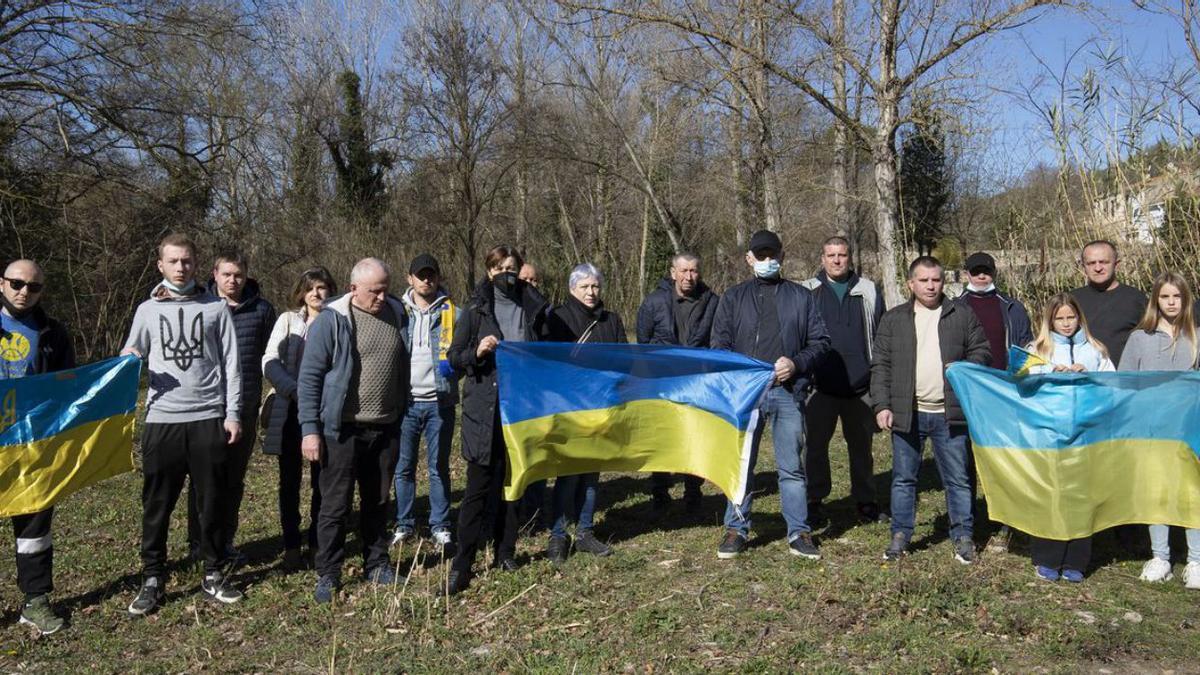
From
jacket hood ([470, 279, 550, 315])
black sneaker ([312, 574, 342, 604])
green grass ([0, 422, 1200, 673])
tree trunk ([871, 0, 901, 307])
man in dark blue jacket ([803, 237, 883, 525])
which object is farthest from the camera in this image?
tree trunk ([871, 0, 901, 307])

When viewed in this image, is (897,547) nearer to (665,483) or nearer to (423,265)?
(665,483)

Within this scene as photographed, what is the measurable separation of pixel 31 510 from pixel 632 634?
11.4 feet

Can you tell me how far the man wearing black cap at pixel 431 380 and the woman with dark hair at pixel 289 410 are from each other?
0.65m

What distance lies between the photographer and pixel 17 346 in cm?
550

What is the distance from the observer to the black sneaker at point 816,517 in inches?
292

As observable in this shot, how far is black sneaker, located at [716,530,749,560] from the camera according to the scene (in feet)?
21.3

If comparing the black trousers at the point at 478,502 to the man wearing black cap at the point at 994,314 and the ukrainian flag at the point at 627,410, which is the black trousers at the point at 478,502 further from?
the man wearing black cap at the point at 994,314

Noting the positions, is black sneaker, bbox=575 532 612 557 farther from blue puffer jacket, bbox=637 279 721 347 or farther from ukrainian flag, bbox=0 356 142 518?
ukrainian flag, bbox=0 356 142 518

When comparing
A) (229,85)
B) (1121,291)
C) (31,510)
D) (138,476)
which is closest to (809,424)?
(1121,291)

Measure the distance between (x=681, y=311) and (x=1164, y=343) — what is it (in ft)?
11.0

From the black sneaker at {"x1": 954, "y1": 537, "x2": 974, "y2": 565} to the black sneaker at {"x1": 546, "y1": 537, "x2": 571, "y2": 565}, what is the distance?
2575 millimetres

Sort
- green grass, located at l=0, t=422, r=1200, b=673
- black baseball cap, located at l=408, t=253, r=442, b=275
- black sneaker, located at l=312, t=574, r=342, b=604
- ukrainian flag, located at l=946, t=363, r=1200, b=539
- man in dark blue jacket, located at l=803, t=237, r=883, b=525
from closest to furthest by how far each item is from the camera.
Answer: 1. green grass, located at l=0, t=422, r=1200, b=673
2. black sneaker, located at l=312, t=574, r=342, b=604
3. ukrainian flag, located at l=946, t=363, r=1200, b=539
4. black baseball cap, located at l=408, t=253, r=442, b=275
5. man in dark blue jacket, located at l=803, t=237, r=883, b=525

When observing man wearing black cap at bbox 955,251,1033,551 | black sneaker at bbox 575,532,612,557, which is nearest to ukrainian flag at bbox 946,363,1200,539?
man wearing black cap at bbox 955,251,1033,551

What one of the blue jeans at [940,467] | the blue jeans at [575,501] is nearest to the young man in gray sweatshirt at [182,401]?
the blue jeans at [575,501]
